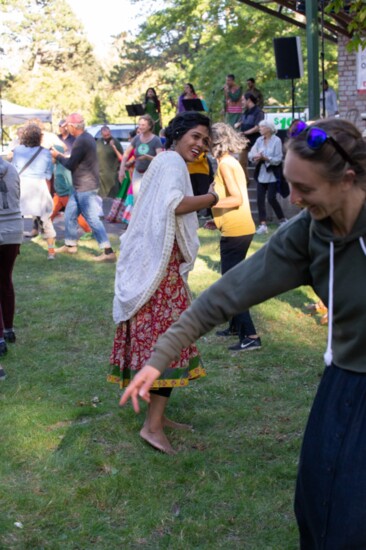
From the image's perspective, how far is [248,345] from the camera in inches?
292

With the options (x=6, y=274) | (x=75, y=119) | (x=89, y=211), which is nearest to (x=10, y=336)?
(x=6, y=274)

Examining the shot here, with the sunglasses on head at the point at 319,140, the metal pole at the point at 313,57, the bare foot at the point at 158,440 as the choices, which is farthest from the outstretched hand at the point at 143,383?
the metal pole at the point at 313,57

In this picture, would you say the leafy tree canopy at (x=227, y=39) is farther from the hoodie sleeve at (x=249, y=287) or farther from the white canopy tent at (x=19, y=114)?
the hoodie sleeve at (x=249, y=287)

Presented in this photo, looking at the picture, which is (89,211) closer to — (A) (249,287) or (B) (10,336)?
(B) (10,336)

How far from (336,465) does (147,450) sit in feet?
8.94

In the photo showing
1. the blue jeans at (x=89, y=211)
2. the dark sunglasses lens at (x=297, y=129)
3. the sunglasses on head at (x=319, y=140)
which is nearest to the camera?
the sunglasses on head at (x=319, y=140)

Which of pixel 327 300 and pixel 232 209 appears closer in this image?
pixel 327 300

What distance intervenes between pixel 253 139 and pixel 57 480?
44.3 ft

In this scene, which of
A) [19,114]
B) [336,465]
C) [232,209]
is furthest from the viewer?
[19,114]

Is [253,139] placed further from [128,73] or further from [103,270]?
[128,73]

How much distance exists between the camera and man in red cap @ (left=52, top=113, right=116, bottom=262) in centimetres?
1166

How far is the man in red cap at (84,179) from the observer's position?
11664 millimetres

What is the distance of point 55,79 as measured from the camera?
182 ft

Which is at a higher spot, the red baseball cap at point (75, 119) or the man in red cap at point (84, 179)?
the red baseball cap at point (75, 119)
